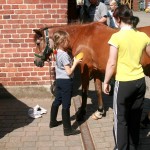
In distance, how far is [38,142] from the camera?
5.20m

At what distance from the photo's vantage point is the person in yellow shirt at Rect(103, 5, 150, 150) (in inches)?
Result: 155

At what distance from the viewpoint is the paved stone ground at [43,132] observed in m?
5.08

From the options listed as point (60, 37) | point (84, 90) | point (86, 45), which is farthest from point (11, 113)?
point (60, 37)

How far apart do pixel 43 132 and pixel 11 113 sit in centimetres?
102

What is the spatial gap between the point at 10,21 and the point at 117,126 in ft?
11.5

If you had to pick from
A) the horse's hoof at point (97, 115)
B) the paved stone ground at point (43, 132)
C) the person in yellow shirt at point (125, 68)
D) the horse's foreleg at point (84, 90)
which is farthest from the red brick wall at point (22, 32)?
the person in yellow shirt at point (125, 68)

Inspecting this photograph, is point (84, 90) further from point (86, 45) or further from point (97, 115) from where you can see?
point (86, 45)

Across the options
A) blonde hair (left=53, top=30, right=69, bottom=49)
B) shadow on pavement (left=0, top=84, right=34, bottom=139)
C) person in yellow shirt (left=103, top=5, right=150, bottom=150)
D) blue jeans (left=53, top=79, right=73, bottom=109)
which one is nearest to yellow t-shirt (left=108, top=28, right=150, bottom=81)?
person in yellow shirt (left=103, top=5, right=150, bottom=150)

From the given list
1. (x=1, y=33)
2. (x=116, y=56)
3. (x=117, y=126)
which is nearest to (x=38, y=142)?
(x=117, y=126)

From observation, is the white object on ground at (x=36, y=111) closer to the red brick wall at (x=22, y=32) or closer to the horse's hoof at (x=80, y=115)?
the horse's hoof at (x=80, y=115)

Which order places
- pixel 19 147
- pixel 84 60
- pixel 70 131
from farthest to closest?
pixel 84 60, pixel 70 131, pixel 19 147

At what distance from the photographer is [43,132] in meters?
5.55

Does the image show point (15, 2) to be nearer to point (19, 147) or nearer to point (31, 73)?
point (31, 73)

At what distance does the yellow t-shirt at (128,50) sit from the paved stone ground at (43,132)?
1.39 m
